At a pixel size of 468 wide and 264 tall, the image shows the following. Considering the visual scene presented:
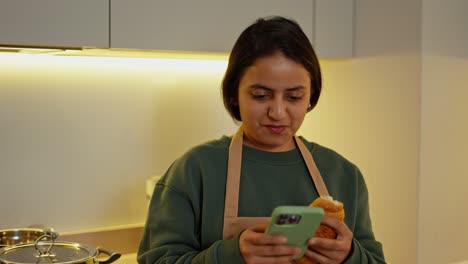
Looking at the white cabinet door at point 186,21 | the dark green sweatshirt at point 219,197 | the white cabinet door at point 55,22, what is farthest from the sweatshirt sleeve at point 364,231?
the white cabinet door at point 55,22

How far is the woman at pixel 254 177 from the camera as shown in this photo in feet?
3.48

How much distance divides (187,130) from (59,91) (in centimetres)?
37

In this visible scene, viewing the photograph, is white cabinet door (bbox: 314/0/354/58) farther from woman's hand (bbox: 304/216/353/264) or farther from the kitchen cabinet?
woman's hand (bbox: 304/216/353/264)

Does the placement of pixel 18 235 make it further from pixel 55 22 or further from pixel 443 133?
pixel 443 133

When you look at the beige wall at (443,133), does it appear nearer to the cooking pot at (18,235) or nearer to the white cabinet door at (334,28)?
the white cabinet door at (334,28)

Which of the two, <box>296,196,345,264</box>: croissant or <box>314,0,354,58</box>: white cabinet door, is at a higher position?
<box>314,0,354,58</box>: white cabinet door

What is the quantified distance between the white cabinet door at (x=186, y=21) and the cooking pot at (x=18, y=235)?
47 cm

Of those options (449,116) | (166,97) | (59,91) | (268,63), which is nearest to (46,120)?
(59,91)

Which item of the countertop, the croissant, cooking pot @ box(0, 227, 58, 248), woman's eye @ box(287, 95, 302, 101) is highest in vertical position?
woman's eye @ box(287, 95, 302, 101)

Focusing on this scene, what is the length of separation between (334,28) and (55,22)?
71 cm

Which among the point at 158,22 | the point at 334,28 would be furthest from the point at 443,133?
the point at 158,22

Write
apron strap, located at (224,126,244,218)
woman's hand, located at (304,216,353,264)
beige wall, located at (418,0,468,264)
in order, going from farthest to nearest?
beige wall, located at (418,0,468,264) → apron strap, located at (224,126,244,218) → woman's hand, located at (304,216,353,264)

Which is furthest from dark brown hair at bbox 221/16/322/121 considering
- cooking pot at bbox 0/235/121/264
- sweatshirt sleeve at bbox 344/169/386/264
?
cooking pot at bbox 0/235/121/264

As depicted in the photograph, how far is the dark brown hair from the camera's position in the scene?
108cm
